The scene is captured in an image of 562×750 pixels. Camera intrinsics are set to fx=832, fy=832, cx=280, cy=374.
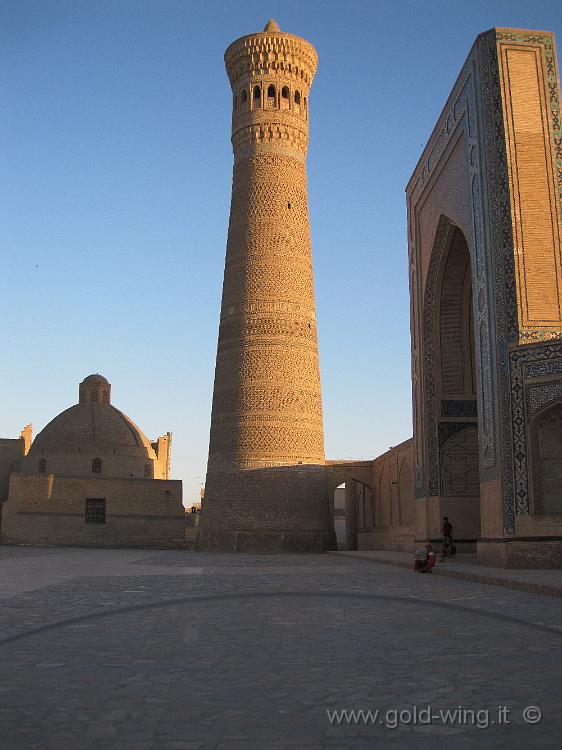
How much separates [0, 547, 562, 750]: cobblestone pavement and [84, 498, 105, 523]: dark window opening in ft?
68.2

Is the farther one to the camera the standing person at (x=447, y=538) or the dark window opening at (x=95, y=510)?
the dark window opening at (x=95, y=510)

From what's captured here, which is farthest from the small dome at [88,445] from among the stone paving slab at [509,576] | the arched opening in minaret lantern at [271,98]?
the stone paving slab at [509,576]

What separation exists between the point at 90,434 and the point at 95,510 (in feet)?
15.3

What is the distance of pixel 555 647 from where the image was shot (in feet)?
13.5

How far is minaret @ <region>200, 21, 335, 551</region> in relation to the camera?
2102 cm

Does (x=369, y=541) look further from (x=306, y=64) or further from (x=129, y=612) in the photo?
(x=129, y=612)

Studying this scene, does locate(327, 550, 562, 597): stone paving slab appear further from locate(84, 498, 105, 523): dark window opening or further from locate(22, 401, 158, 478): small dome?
locate(22, 401, 158, 478): small dome

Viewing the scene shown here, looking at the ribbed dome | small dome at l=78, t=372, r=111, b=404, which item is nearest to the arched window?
the ribbed dome

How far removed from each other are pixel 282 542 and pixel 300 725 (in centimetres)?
1835

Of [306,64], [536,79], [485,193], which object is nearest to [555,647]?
[485,193]

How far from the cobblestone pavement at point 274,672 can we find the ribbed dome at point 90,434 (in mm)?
24601

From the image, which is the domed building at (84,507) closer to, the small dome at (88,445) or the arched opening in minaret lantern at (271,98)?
the small dome at (88,445)

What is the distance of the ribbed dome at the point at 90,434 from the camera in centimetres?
3078

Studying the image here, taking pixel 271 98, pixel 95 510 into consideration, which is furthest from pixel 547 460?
pixel 95 510
